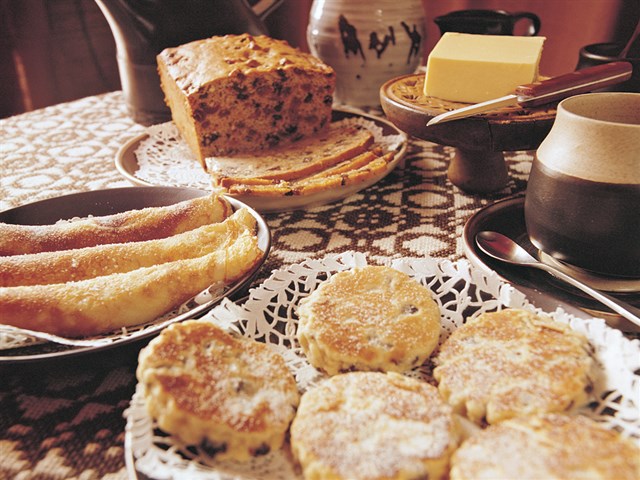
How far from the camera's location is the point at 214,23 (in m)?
1.81

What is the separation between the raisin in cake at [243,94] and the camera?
159cm

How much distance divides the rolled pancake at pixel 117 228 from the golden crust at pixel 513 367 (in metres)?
0.56

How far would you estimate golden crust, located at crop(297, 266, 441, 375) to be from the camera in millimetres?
666

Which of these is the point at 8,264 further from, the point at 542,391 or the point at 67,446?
the point at 542,391

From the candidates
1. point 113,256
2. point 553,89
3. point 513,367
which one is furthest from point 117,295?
point 553,89

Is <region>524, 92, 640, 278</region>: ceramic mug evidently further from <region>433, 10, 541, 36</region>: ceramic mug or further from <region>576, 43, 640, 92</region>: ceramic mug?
<region>433, 10, 541, 36</region>: ceramic mug

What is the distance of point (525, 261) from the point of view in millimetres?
863

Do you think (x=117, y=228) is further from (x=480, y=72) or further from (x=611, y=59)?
(x=611, y=59)

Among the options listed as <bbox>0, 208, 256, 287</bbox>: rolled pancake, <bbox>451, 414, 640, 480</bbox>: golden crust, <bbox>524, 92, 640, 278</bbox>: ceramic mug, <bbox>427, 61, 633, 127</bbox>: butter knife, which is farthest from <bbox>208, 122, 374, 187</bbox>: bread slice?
<bbox>451, 414, 640, 480</bbox>: golden crust

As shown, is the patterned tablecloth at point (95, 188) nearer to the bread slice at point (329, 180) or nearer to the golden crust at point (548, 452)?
the bread slice at point (329, 180)

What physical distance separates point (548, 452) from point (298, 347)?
0.34 metres

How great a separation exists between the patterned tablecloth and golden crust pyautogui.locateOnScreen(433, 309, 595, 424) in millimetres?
386

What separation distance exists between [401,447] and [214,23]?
1.65 meters

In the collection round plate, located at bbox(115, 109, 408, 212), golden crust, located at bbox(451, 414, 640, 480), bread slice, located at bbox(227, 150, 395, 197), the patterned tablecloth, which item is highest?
golden crust, located at bbox(451, 414, 640, 480)
